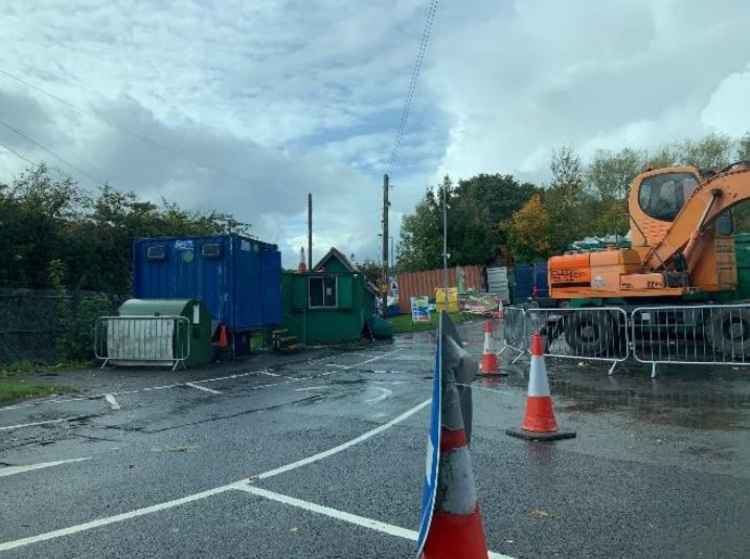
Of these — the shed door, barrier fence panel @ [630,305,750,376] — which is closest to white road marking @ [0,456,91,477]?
barrier fence panel @ [630,305,750,376]

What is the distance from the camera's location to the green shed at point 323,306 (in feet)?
68.3

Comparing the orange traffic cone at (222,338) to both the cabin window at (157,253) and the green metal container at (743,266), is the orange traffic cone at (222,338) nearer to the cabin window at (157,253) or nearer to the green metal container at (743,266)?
the cabin window at (157,253)

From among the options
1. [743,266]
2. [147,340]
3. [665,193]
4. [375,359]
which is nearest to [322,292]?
[375,359]

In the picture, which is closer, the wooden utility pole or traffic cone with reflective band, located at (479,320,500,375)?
traffic cone with reflective band, located at (479,320,500,375)

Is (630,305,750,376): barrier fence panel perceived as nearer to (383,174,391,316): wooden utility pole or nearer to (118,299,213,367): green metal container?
(118,299,213,367): green metal container

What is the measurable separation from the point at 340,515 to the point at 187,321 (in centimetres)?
1070

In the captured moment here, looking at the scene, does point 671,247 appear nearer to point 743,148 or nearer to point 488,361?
point 488,361

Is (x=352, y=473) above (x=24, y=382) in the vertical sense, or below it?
below

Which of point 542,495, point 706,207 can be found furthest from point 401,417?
point 706,207

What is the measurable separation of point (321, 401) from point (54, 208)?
42.7ft

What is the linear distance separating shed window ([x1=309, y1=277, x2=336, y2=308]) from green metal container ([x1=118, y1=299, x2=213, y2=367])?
570cm

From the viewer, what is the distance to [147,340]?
14734 millimetres

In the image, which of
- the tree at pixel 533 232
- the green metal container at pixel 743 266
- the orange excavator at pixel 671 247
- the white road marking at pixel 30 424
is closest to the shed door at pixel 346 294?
the orange excavator at pixel 671 247

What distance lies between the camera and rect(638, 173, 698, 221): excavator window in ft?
47.1
